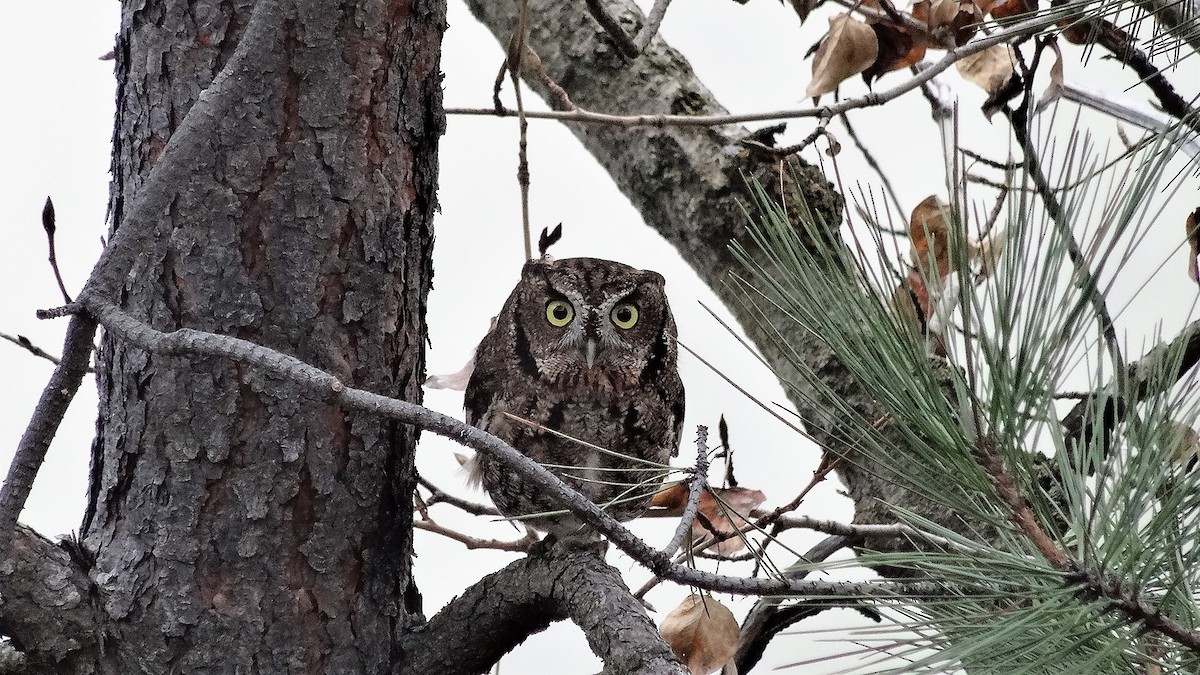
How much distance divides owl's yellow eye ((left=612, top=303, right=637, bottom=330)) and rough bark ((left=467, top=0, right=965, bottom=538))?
0.60 ft

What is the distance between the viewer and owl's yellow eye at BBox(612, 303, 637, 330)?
4.70 feet

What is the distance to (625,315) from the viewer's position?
1438mm

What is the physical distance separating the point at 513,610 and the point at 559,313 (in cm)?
52

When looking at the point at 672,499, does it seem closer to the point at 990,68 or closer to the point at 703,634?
the point at 703,634

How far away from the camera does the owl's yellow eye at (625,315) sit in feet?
4.70

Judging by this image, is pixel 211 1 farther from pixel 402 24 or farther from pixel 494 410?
pixel 494 410

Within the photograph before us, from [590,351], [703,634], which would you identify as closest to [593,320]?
[590,351]

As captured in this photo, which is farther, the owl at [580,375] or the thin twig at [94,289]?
the owl at [580,375]

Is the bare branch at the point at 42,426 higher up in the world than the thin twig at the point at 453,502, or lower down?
lower down

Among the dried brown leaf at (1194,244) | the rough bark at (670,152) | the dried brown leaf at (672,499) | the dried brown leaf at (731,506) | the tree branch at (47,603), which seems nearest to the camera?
the tree branch at (47,603)

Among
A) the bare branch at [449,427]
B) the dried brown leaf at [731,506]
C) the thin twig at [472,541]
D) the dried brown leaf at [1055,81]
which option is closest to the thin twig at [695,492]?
the bare branch at [449,427]

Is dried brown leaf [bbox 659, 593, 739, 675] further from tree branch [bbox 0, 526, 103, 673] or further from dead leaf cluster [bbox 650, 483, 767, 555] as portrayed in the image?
tree branch [bbox 0, 526, 103, 673]

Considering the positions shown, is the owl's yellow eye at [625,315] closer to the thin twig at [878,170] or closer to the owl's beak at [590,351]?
the owl's beak at [590,351]

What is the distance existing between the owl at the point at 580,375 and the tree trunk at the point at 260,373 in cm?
39
